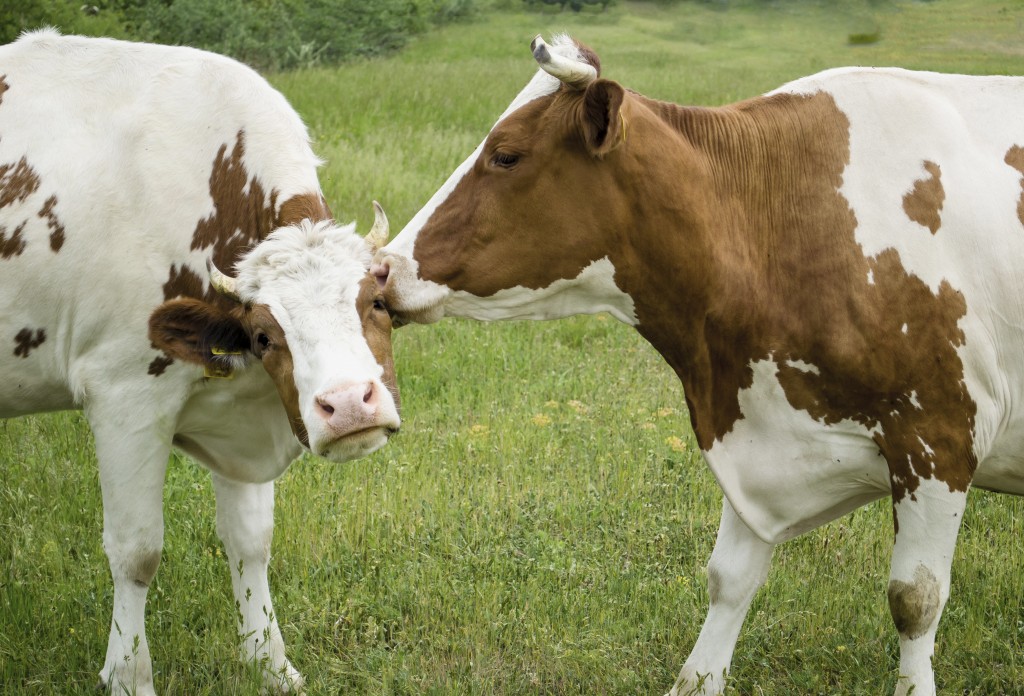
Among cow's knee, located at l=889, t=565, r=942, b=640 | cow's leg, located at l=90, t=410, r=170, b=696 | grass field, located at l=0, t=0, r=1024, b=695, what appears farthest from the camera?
grass field, located at l=0, t=0, r=1024, b=695

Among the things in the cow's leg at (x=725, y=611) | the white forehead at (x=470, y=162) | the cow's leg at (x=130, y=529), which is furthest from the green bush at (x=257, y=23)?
the cow's leg at (x=725, y=611)

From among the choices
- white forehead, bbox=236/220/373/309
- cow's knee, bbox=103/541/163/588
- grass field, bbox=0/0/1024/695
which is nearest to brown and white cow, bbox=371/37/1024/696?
white forehead, bbox=236/220/373/309

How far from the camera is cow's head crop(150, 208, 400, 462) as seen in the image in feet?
11.5

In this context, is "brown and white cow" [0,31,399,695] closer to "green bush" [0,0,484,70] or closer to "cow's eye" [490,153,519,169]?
"cow's eye" [490,153,519,169]

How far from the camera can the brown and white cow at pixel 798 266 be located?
372 centimetres

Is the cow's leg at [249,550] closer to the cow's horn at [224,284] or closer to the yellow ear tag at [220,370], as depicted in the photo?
the yellow ear tag at [220,370]

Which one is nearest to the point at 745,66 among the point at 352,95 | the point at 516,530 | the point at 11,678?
the point at 352,95

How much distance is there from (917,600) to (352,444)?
6.61 ft

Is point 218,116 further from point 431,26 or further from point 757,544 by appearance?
point 431,26

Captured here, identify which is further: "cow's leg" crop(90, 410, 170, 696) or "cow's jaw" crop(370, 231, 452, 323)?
"cow's leg" crop(90, 410, 170, 696)

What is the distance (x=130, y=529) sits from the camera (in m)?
4.34

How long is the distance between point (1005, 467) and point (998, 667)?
105 cm

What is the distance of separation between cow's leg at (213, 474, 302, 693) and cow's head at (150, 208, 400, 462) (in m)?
0.91

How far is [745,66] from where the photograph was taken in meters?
23.9
